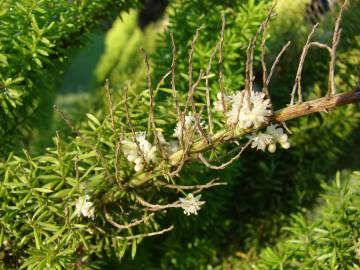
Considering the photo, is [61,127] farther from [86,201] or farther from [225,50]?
[86,201]

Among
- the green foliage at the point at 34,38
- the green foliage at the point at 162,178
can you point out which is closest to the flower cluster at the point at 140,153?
the green foliage at the point at 162,178

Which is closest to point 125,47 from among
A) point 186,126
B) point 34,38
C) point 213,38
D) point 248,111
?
point 213,38

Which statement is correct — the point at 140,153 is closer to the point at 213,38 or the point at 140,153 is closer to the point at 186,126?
the point at 186,126

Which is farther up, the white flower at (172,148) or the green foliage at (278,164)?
the white flower at (172,148)

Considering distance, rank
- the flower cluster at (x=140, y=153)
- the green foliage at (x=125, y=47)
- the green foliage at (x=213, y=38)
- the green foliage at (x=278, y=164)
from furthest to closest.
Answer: the green foliage at (x=125, y=47) < the green foliage at (x=278, y=164) < the green foliage at (x=213, y=38) < the flower cluster at (x=140, y=153)

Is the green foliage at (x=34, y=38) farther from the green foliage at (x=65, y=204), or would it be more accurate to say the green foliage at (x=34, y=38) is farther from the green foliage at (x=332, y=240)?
the green foliage at (x=332, y=240)

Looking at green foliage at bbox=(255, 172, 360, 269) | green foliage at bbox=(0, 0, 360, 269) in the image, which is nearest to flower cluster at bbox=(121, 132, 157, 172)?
green foliage at bbox=(0, 0, 360, 269)

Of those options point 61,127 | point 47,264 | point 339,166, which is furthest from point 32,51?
point 339,166
